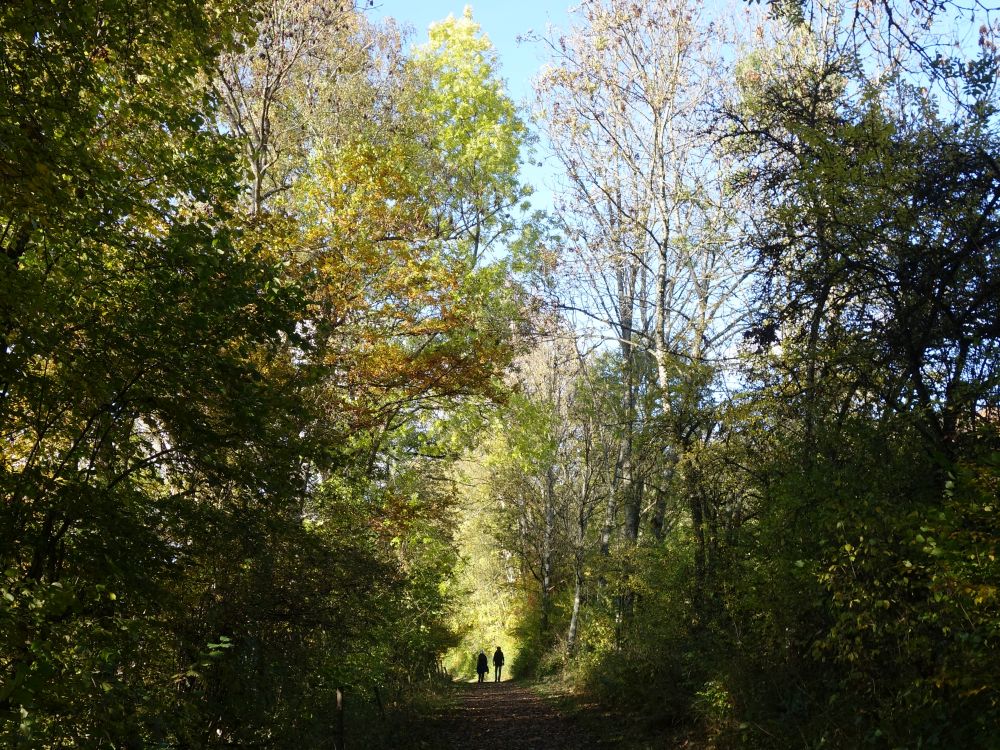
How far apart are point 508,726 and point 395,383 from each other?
7430 millimetres

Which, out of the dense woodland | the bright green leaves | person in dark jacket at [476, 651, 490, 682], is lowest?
person in dark jacket at [476, 651, 490, 682]

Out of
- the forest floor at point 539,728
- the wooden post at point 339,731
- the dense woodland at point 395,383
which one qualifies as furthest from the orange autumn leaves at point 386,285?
the forest floor at point 539,728

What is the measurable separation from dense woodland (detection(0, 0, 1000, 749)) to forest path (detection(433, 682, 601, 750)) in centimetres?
117

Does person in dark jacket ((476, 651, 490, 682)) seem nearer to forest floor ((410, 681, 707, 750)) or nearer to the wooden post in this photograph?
forest floor ((410, 681, 707, 750))

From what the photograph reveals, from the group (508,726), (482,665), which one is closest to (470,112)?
(508,726)

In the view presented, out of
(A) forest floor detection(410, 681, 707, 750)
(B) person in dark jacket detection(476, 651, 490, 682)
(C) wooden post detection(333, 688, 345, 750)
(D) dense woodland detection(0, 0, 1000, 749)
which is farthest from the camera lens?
(B) person in dark jacket detection(476, 651, 490, 682)

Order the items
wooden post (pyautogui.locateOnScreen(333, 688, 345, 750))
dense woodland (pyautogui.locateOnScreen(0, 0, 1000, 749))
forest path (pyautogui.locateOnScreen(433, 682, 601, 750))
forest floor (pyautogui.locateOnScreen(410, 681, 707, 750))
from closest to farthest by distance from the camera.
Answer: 1. dense woodland (pyautogui.locateOnScreen(0, 0, 1000, 749))
2. wooden post (pyautogui.locateOnScreen(333, 688, 345, 750))
3. forest floor (pyautogui.locateOnScreen(410, 681, 707, 750))
4. forest path (pyautogui.locateOnScreen(433, 682, 601, 750))

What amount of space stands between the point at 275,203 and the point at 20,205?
9.41 m

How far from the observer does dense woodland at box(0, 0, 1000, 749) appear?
503 cm

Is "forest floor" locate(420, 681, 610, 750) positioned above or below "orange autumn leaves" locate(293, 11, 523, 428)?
below

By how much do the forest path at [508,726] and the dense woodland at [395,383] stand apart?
117cm

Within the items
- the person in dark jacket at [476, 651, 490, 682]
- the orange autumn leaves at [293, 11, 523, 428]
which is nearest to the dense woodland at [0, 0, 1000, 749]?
the orange autumn leaves at [293, 11, 523, 428]

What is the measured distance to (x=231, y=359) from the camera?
18.8 ft

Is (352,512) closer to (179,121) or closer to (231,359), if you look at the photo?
(231,359)
